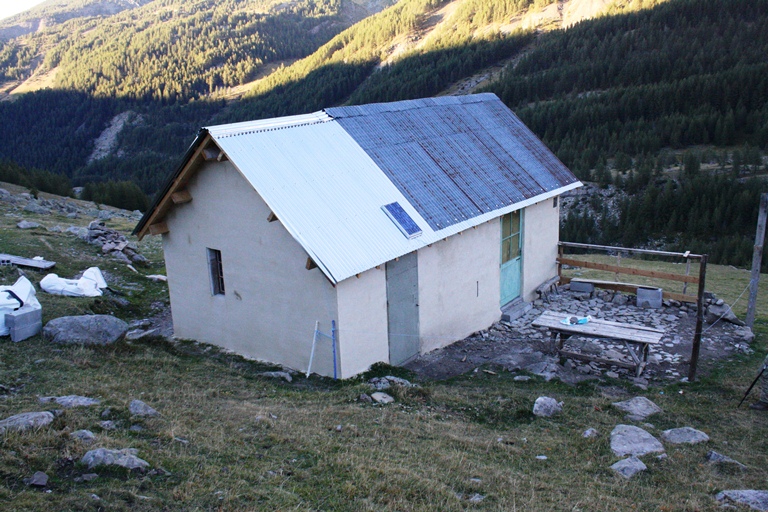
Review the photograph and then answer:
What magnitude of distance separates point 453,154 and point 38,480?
12.8 meters

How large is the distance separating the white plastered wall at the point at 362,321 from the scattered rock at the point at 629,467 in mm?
5593

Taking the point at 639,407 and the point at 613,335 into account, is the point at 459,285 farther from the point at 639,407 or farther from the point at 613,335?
the point at 639,407

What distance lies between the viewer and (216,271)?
47.3 ft

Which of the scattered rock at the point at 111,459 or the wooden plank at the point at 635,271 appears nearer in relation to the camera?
the scattered rock at the point at 111,459

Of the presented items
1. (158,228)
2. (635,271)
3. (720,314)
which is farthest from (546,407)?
(158,228)

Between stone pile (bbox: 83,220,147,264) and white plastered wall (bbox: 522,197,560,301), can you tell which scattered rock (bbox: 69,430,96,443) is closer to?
white plastered wall (bbox: 522,197,560,301)

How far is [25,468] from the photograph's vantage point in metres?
6.74

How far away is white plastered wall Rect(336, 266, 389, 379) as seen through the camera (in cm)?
1228

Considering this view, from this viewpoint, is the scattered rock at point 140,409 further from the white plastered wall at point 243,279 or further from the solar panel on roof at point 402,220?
the solar panel on roof at point 402,220

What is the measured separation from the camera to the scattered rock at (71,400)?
909cm

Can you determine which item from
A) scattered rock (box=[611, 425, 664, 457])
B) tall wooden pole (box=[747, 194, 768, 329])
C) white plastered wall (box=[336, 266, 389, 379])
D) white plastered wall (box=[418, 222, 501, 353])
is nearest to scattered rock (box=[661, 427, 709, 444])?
scattered rock (box=[611, 425, 664, 457])

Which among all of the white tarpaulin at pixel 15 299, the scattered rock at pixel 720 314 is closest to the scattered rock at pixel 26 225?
the white tarpaulin at pixel 15 299

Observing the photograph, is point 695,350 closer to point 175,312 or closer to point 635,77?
point 175,312

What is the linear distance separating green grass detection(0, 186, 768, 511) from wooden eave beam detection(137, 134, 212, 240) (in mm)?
2817
